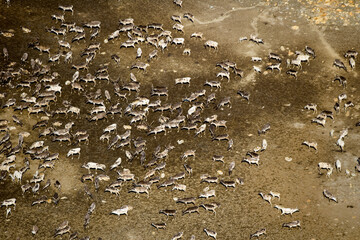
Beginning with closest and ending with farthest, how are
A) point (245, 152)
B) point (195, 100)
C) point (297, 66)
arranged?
point (245, 152), point (195, 100), point (297, 66)

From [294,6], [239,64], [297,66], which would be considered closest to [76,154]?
[239,64]

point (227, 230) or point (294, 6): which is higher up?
point (294, 6)

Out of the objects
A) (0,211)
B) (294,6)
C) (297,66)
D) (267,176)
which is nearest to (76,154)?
(0,211)

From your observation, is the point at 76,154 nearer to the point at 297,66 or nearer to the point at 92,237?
the point at 92,237

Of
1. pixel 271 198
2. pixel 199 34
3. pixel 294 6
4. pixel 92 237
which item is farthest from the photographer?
pixel 294 6

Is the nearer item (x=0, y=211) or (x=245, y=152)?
(x=0, y=211)

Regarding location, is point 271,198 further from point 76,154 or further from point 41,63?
point 41,63
